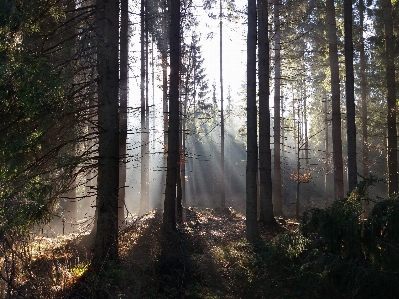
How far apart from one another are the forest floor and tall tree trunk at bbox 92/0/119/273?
40cm

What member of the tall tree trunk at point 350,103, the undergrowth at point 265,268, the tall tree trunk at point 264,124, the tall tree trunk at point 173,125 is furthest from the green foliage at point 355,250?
the tall tree trunk at point 350,103

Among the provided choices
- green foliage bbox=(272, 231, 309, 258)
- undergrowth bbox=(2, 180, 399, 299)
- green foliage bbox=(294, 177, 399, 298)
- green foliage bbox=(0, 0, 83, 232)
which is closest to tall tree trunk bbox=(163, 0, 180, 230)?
undergrowth bbox=(2, 180, 399, 299)

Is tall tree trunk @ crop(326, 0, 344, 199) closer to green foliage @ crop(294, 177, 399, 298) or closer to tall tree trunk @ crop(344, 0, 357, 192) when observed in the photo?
tall tree trunk @ crop(344, 0, 357, 192)

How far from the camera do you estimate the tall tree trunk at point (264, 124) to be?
13039 mm

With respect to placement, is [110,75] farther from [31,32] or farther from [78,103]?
[31,32]

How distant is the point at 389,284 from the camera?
224 inches

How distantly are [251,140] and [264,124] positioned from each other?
3447mm

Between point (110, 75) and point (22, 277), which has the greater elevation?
point (110, 75)

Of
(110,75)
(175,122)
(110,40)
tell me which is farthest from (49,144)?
(175,122)

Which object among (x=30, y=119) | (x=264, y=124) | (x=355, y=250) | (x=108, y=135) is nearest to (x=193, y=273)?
(x=355, y=250)

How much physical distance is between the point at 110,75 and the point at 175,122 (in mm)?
3529

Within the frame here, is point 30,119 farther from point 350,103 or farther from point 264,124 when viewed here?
point 350,103

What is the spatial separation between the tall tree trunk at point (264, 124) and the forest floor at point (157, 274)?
3442 mm

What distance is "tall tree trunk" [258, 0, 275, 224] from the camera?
42.8 feet
